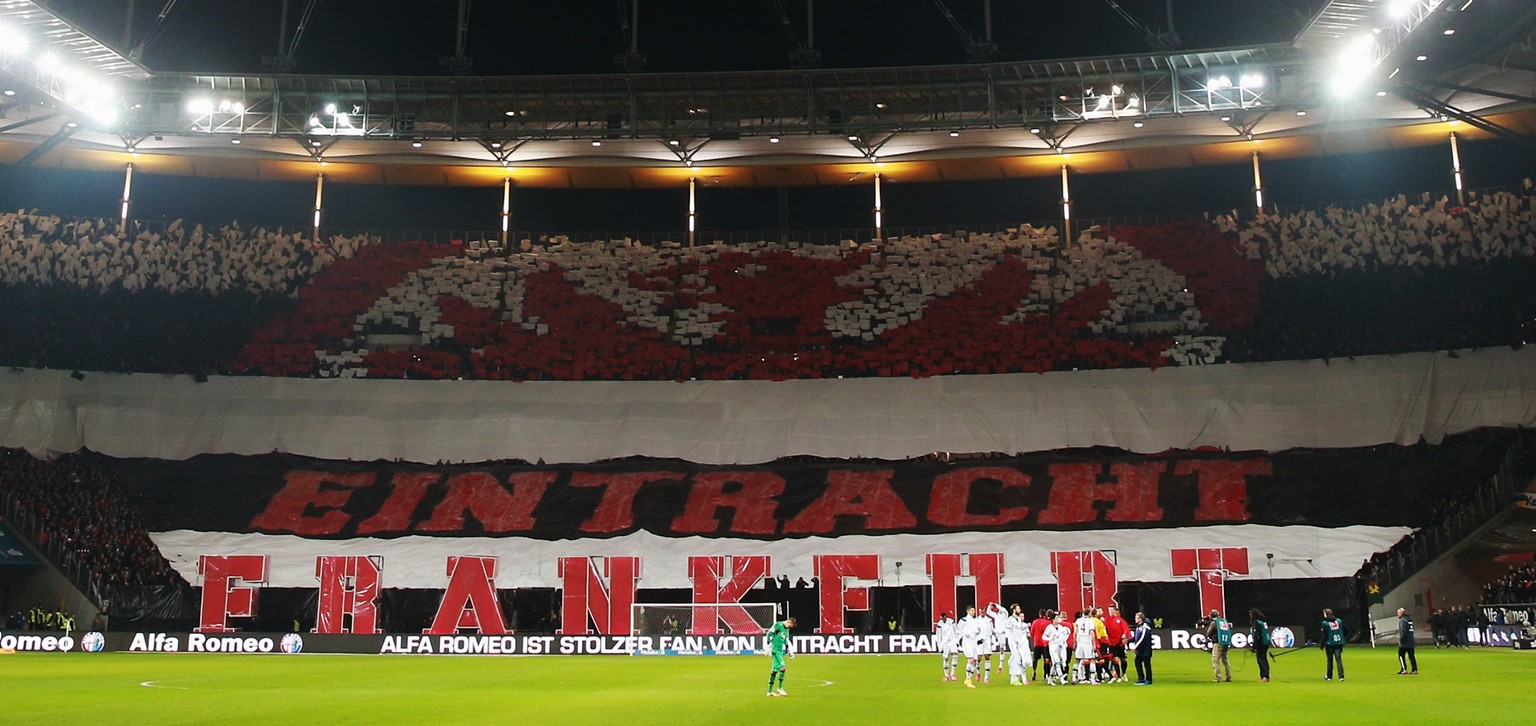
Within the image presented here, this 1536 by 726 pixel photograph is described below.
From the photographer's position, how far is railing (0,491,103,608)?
38.0 meters

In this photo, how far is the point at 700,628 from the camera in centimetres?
3641

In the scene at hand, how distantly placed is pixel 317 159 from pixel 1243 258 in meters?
35.4

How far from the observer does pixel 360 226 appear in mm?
51812

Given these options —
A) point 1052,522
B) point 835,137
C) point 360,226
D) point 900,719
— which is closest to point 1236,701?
point 900,719

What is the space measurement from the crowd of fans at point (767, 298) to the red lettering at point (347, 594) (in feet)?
35.3

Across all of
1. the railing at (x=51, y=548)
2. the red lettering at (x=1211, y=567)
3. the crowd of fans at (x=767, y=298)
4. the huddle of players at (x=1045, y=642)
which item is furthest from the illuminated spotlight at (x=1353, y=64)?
the railing at (x=51, y=548)

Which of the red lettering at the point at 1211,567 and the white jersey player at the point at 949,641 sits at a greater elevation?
the red lettering at the point at 1211,567

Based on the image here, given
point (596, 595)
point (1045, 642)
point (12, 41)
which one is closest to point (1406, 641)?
point (1045, 642)

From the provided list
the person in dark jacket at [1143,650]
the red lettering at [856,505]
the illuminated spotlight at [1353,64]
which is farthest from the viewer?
the red lettering at [856,505]

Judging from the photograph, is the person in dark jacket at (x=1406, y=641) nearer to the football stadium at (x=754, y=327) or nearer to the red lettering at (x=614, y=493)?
the football stadium at (x=754, y=327)

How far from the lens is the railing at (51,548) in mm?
37969

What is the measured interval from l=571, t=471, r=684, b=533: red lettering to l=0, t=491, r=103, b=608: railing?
15.0 m

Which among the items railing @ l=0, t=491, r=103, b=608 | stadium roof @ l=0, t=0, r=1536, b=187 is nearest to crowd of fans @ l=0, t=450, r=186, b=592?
railing @ l=0, t=491, r=103, b=608

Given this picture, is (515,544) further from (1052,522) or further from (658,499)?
(1052,522)
